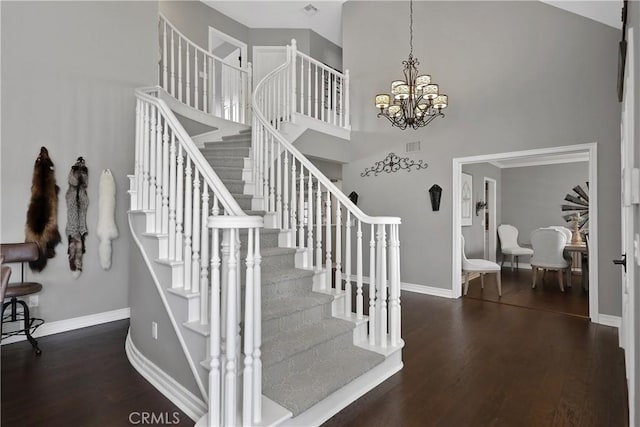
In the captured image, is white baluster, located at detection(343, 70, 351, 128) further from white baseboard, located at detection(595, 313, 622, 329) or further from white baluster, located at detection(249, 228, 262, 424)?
white baluster, located at detection(249, 228, 262, 424)

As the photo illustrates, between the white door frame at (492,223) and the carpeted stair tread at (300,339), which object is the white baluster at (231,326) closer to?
the carpeted stair tread at (300,339)

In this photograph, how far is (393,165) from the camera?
5.23 metres

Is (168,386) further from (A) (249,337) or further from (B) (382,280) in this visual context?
(B) (382,280)

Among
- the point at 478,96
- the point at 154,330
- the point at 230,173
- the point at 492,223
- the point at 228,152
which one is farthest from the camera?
the point at 492,223

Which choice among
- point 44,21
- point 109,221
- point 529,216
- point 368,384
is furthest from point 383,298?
point 529,216

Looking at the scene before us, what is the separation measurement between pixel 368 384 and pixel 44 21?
443 cm

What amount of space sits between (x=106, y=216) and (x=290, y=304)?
2345mm

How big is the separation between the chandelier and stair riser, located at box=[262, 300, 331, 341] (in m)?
2.80

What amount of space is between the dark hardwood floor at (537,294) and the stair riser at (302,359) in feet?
9.91

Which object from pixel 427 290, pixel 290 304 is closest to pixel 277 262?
pixel 290 304

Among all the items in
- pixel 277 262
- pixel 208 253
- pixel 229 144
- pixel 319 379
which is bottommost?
pixel 319 379

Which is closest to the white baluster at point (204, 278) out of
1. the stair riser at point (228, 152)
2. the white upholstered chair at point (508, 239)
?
the stair riser at point (228, 152)

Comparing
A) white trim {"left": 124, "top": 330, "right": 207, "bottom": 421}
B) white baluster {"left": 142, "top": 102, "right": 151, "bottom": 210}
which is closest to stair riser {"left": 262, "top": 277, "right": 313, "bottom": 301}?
white trim {"left": 124, "top": 330, "right": 207, "bottom": 421}

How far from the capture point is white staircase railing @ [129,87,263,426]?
1.54 m
